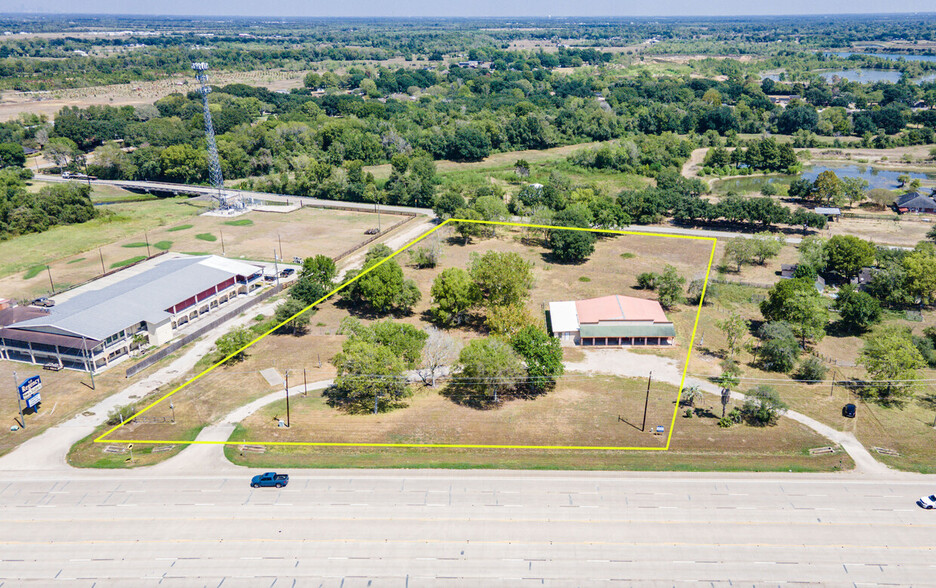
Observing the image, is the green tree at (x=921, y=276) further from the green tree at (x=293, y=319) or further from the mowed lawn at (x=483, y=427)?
the green tree at (x=293, y=319)

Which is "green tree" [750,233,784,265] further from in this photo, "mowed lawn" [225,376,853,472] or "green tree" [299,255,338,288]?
"green tree" [299,255,338,288]

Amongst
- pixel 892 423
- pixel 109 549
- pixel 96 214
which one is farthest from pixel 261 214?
pixel 892 423

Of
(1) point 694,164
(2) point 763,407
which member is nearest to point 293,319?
(2) point 763,407

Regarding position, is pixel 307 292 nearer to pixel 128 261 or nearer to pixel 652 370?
pixel 128 261

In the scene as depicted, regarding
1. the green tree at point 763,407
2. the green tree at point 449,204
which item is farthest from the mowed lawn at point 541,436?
the green tree at point 449,204

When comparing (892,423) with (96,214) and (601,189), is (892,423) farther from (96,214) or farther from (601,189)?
(96,214)

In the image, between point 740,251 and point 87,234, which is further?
point 87,234
